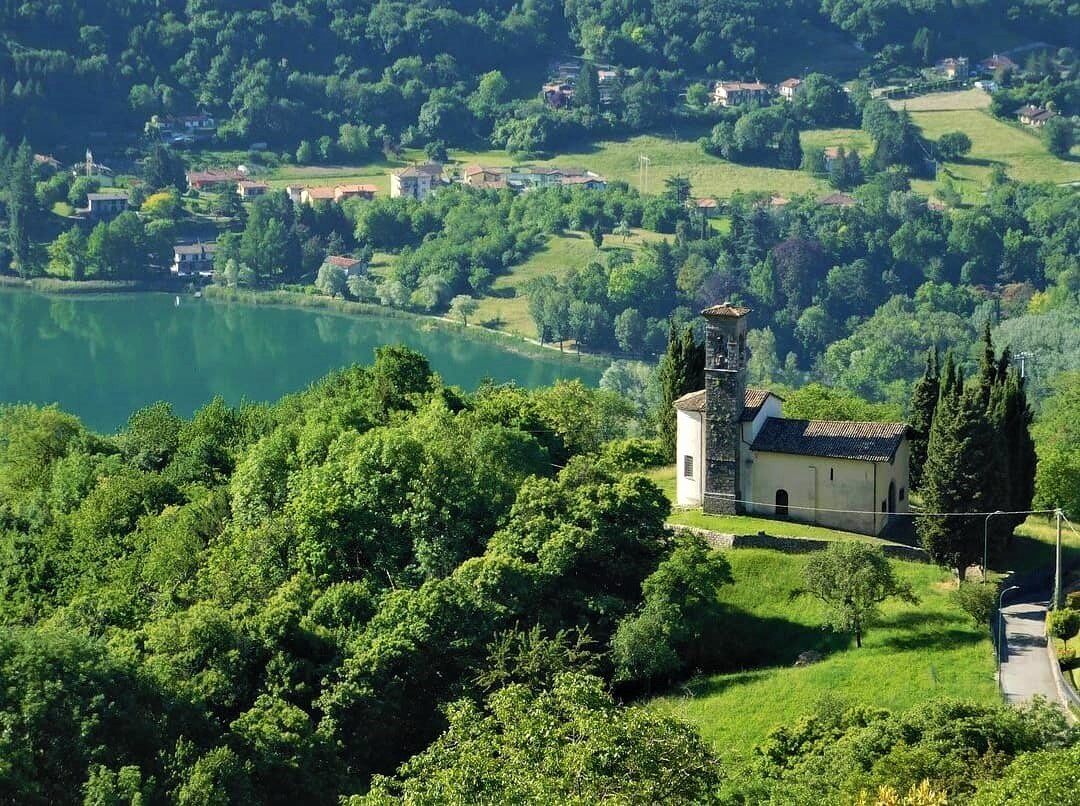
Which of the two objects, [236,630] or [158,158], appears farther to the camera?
[158,158]

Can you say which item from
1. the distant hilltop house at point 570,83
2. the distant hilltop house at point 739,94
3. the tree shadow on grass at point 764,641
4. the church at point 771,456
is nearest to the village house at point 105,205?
the distant hilltop house at point 570,83


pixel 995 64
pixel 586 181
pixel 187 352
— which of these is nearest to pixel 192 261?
pixel 187 352

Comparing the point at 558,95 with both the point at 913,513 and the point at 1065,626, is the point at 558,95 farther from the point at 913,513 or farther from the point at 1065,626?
the point at 1065,626

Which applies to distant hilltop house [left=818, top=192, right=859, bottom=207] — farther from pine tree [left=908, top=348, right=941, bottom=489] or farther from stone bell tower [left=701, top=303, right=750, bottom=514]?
stone bell tower [left=701, top=303, right=750, bottom=514]

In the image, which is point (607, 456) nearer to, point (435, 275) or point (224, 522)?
point (224, 522)

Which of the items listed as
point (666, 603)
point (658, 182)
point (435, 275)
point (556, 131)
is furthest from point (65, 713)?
point (556, 131)

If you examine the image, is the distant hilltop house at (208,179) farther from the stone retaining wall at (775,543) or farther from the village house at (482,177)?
the stone retaining wall at (775,543)
